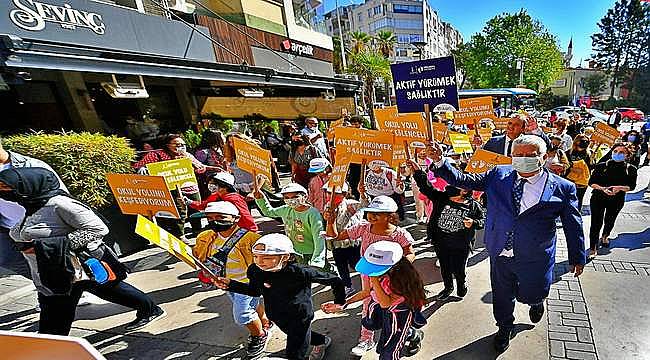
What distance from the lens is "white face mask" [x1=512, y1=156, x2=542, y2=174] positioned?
2.65 meters

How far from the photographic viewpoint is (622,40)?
177 ft

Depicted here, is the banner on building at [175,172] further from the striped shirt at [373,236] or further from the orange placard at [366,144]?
the striped shirt at [373,236]

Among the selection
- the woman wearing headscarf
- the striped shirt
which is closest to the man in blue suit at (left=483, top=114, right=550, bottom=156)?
the striped shirt

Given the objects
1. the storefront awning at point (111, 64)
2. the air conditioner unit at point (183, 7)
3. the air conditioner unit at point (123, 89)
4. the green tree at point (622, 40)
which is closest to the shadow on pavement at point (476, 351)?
the storefront awning at point (111, 64)

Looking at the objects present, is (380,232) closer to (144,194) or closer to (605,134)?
(144,194)

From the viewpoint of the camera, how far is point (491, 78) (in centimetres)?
3922

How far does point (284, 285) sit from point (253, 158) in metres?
2.04

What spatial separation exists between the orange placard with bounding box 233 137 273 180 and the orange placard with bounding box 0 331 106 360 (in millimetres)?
3122

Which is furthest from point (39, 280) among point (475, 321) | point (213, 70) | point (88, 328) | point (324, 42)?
point (324, 42)

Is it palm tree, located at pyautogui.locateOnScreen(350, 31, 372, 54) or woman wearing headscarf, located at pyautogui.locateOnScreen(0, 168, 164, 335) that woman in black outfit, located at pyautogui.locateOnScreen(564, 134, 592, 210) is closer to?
woman wearing headscarf, located at pyautogui.locateOnScreen(0, 168, 164, 335)

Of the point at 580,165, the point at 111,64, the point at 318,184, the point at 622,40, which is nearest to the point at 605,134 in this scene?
the point at 580,165

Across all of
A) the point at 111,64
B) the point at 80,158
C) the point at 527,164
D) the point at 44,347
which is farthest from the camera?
the point at 111,64

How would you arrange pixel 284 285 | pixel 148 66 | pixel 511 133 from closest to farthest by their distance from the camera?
pixel 284 285 → pixel 511 133 → pixel 148 66

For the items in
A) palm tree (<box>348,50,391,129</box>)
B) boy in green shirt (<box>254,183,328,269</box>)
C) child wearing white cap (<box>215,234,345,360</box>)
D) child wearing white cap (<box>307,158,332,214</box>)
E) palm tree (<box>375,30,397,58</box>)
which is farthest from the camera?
palm tree (<box>375,30,397,58</box>)
